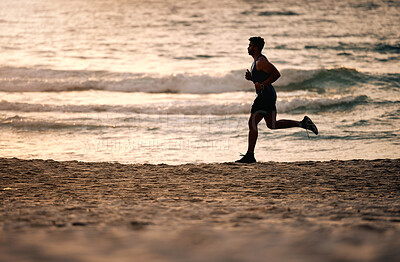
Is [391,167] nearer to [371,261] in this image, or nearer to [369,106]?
[371,261]

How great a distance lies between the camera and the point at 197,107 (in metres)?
13.9

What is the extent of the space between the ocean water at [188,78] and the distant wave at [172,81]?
0.05m

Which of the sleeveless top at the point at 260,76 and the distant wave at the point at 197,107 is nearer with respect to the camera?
the sleeveless top at the point at 260,76

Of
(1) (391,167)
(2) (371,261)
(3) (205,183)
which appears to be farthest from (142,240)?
(1) (391,167)

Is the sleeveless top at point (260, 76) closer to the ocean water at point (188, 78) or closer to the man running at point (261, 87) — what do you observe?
the man running at point (261, 87)

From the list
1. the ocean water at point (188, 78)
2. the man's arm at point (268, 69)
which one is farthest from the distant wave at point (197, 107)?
the man's arm at point (268, 69)

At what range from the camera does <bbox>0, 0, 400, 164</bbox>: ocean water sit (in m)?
9.23

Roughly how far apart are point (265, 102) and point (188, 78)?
1202 centimetres

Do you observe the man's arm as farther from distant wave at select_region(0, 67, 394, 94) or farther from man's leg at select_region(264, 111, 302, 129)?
distant wave at select_region(0, 67, 394, 94)

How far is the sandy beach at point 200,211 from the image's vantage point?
2.21m

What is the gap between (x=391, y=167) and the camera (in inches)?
271

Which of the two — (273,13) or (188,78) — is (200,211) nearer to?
(188,78)

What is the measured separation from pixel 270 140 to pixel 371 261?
24.9 ft

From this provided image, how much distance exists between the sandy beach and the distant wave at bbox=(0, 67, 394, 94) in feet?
36.2
